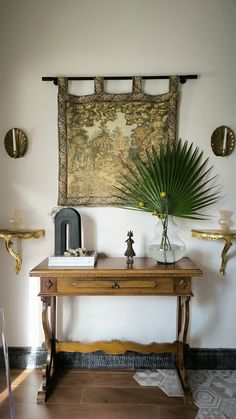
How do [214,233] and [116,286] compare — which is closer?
[116,286]

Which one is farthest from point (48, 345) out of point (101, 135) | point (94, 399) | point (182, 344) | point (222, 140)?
point (222, 140)

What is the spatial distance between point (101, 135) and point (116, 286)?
1.07 meters

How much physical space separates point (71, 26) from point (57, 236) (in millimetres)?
1532

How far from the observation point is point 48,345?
1.87m

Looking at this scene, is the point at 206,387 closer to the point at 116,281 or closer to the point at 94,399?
the point at 94,399

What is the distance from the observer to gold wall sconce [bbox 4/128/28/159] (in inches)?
81.0

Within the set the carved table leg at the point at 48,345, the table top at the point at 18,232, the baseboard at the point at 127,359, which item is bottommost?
the baseboard at the point at 127,359

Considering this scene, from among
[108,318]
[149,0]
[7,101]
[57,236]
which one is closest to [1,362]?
[57,236]

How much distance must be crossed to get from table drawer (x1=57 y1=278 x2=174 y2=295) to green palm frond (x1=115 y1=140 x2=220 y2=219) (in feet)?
1.53

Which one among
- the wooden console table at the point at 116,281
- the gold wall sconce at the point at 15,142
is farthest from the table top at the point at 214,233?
the gold wall sconce at the point at 15,142

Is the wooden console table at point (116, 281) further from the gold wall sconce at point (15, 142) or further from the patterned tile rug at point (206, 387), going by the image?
the gold wall sconce at point (15, 142)

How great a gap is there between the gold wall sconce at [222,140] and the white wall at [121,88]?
0.05 metres

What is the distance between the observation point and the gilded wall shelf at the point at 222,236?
6.17 ft

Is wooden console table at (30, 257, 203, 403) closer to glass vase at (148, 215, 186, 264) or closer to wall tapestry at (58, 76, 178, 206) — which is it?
glass vase at (148, 215, 186, 264)
